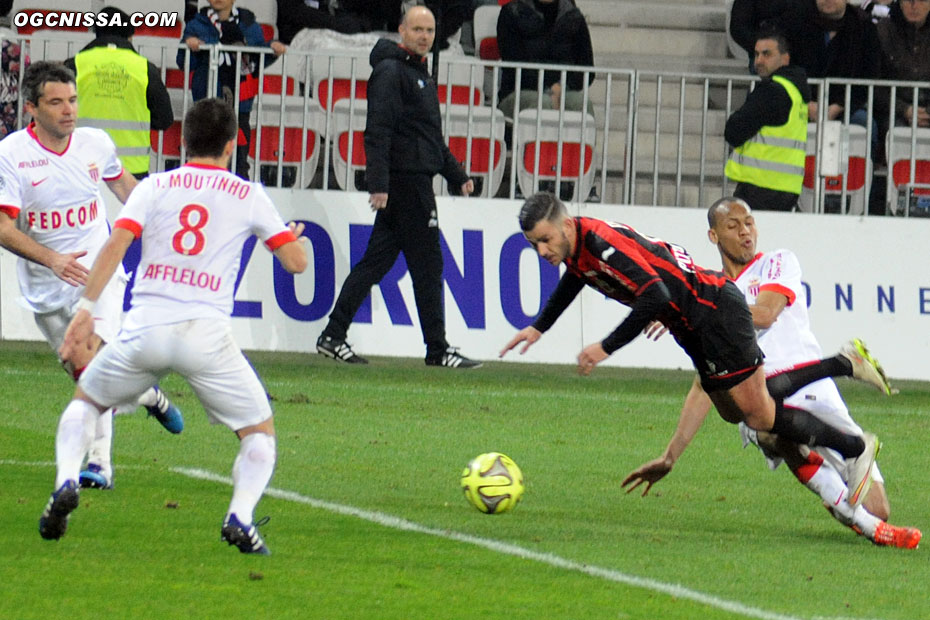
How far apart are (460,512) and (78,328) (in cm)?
231

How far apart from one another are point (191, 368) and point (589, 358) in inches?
67.9

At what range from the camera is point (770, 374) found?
26.5 feet

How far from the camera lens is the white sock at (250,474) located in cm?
628

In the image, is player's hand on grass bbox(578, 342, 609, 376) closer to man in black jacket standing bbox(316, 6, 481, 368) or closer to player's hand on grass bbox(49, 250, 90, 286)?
player's hand on grass bbox(49, 250, 90, 286)

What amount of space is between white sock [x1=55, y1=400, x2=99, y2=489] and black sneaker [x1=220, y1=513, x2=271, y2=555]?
0.58 m

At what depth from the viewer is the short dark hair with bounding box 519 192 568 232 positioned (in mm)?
7344

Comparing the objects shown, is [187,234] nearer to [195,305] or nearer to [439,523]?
[195,305]

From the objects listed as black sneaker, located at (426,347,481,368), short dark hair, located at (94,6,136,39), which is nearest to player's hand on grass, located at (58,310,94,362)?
black sneaker, located at (426,347,481,368)

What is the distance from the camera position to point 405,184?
13.6 metres

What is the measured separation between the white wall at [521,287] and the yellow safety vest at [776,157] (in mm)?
404

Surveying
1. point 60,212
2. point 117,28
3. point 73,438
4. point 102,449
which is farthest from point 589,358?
point 117,28

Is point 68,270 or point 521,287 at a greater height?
point 68,270

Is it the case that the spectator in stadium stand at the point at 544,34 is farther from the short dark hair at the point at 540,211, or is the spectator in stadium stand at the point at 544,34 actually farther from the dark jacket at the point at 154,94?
the short dark hair at the point at 540,211

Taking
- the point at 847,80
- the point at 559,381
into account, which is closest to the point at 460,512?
the point at 559,381
